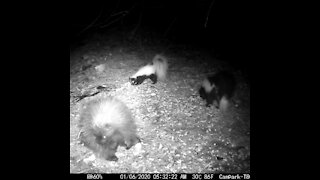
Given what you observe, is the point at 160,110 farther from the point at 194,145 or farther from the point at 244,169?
the point at 244,169

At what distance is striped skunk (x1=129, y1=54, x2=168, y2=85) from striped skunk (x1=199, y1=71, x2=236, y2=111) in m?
0.64

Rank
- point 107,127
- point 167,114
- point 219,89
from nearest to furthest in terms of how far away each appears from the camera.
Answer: point 107,127
point 167,114
point 219,89

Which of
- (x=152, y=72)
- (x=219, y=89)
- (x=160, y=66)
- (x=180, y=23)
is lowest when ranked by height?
(x=219, y=89)

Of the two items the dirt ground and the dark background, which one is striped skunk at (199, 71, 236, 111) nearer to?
the dirt ground

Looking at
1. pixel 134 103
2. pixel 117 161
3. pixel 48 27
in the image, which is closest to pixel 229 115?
pixel 134 103

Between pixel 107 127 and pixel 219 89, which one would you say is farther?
pixel 219 89

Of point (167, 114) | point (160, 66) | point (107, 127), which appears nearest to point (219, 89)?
point (167, 114)

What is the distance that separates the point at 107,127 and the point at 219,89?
1570mm

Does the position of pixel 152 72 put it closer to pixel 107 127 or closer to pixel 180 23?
pixel 107 127

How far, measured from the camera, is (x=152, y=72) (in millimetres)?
3678

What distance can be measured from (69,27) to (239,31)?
3.20 m

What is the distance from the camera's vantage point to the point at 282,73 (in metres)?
3.02

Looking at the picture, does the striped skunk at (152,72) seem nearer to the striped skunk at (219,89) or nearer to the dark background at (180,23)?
the striped skunk at (219,89)

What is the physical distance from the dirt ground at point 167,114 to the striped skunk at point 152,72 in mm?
77
